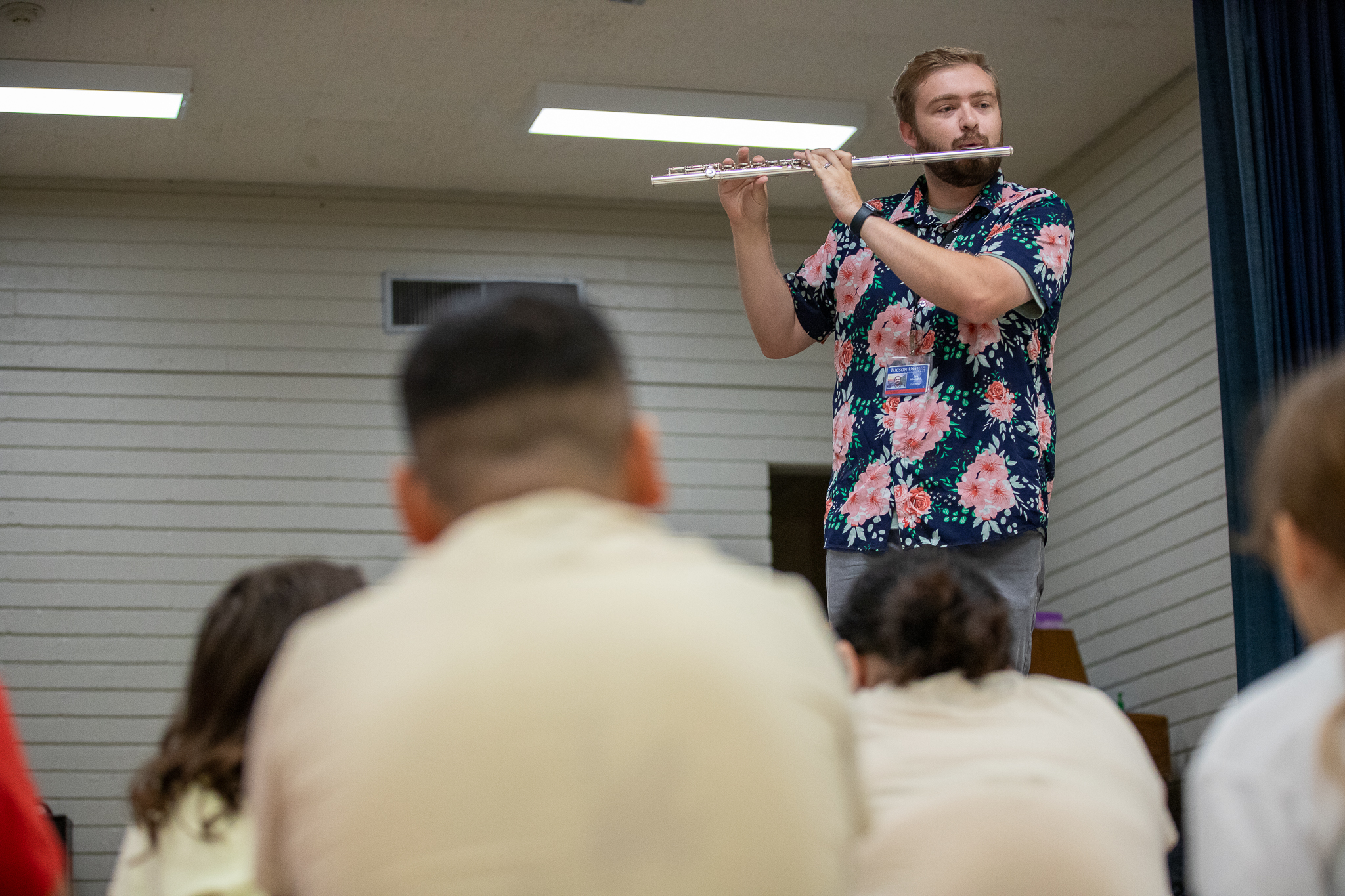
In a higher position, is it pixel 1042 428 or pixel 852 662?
pixel 1042 428

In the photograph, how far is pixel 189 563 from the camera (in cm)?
621

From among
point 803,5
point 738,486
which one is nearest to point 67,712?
point 738,486

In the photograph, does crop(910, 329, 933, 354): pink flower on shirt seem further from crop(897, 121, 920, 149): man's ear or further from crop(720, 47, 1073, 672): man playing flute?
crop(897, 121, 920, 149): man's ear

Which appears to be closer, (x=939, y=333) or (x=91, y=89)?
(x=939, y=333)

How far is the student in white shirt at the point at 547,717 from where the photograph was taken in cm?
106

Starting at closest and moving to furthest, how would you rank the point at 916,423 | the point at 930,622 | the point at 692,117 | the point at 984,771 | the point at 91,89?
the point at 984,771 → the point at 930,622 → the point at 916,423 → the point at 91,89 → the point at 692,117

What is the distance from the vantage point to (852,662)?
2.08 metres

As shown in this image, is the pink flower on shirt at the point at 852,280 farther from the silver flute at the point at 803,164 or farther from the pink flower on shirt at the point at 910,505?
the pink flower on shirt at the point at 910,505

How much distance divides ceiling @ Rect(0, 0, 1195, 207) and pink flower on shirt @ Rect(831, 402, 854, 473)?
2.39 metres

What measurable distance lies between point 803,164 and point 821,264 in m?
0.29

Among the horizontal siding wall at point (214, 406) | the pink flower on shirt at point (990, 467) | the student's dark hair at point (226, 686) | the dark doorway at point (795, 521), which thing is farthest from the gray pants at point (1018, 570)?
the dark doorway at point (795, 521)

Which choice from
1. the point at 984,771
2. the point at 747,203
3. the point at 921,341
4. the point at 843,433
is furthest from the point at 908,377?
the point at 984,771

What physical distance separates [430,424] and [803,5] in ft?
13.7

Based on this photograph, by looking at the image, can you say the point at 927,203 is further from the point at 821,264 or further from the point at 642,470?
the point at 642,470
